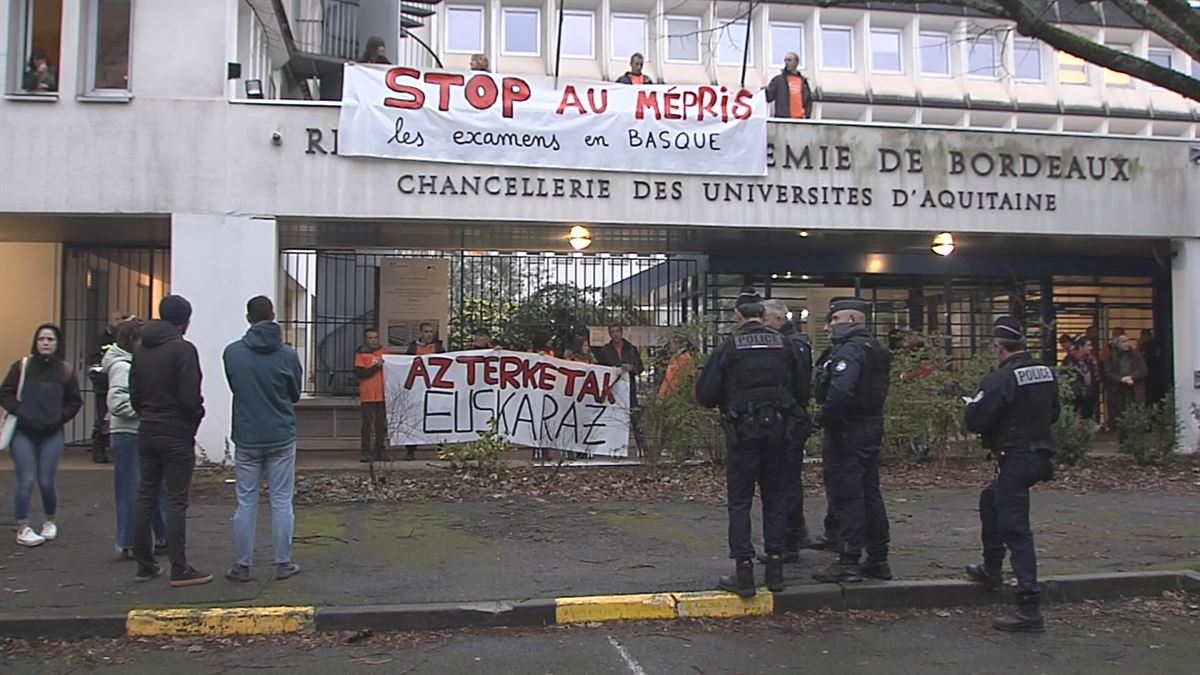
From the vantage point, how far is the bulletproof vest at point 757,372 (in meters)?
6.16

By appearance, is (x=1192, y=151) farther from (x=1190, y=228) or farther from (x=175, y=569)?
(x=175, y=569)

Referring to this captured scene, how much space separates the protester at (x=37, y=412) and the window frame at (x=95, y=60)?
544 centimetres

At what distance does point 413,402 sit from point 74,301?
643 cm

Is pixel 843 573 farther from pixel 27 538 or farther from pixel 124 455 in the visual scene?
pixel 27 538

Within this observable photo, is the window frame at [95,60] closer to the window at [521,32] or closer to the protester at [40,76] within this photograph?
the protester at [40,76]

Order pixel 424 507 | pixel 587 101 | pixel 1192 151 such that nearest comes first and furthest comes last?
pixel 424 507, pixel 587 101, pixel 1192 151

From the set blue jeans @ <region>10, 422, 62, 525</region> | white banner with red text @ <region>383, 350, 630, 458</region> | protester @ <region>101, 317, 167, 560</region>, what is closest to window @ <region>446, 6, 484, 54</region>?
white banner with red text @ <region>383, 350, 630, 458</region>

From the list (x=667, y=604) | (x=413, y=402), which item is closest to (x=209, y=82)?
(x=413, y=402)

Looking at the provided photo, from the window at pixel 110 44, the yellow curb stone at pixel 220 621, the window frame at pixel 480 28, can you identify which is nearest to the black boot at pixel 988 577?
the yellow curb stone at pixel 220 621

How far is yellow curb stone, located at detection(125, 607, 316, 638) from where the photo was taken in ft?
18.6

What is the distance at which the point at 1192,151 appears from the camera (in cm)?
1451

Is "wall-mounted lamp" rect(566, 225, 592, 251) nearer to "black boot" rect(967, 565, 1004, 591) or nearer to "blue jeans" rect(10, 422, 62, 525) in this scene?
"blue jeans" rect(10, 422, 62, 525)

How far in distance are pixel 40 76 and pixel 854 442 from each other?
1084 centimetres

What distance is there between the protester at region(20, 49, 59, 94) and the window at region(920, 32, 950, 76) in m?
28.4
